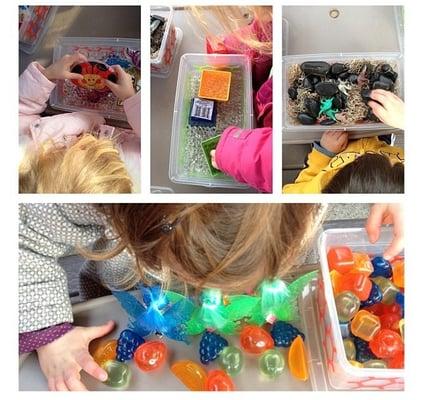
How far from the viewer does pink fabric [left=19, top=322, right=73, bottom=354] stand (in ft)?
3.14

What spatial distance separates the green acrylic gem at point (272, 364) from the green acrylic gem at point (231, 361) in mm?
37

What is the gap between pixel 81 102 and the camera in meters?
1.01

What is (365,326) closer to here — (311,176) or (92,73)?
(311,176)

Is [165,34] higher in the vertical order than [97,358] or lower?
higher

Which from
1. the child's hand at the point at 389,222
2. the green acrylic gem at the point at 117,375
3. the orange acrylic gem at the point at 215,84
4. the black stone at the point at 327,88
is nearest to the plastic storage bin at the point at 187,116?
the orange acrylic gem at the point at 215,84

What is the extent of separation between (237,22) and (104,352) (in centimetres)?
61

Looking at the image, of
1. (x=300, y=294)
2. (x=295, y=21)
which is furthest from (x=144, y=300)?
(x=295, y=21)

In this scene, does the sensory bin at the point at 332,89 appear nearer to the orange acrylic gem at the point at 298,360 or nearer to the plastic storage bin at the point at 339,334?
the plastic storage bin at the point at 339,334

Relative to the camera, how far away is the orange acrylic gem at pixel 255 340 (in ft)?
3.21

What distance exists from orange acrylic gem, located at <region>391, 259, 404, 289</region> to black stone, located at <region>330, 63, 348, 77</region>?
0.34 meters

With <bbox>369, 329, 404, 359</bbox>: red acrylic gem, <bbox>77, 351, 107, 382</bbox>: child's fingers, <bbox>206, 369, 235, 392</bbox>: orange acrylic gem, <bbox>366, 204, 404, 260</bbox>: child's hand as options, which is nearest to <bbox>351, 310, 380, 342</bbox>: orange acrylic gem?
<bbox>369, 329, 404, 359</bbox>: red acrylic gem
